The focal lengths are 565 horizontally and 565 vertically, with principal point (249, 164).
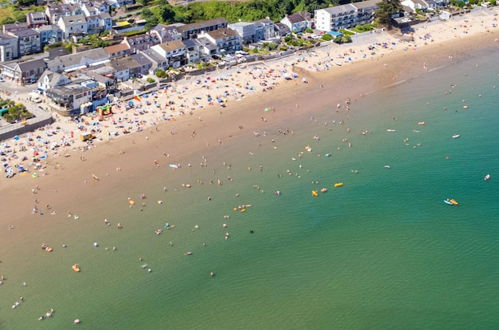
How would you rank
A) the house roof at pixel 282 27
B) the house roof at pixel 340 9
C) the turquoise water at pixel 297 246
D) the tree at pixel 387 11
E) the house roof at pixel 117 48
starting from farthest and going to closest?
1. the tree at pixel 387 11
2. the house roof at pixel 340 9
3. the house roof at pixel 282 27
4. the house roof at pixel 117 48
5. the turquoise water at pixel 297 246

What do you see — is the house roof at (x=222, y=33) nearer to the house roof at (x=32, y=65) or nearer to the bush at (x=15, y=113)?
the house roof at (x=32, y=65)

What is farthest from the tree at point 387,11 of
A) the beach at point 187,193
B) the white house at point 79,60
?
the white house at point 79,60

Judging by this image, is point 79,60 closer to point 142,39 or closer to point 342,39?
point 142,39

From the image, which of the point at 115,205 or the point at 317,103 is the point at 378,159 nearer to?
the point at 317,103

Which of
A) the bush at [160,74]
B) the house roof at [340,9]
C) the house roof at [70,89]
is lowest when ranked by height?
the bush at [160,74]

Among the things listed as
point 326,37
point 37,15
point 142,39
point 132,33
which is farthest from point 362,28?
point 37,15

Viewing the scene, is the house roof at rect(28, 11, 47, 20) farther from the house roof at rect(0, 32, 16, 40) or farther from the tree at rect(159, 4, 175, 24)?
the tree at rect(159, 4, 175, 24)
